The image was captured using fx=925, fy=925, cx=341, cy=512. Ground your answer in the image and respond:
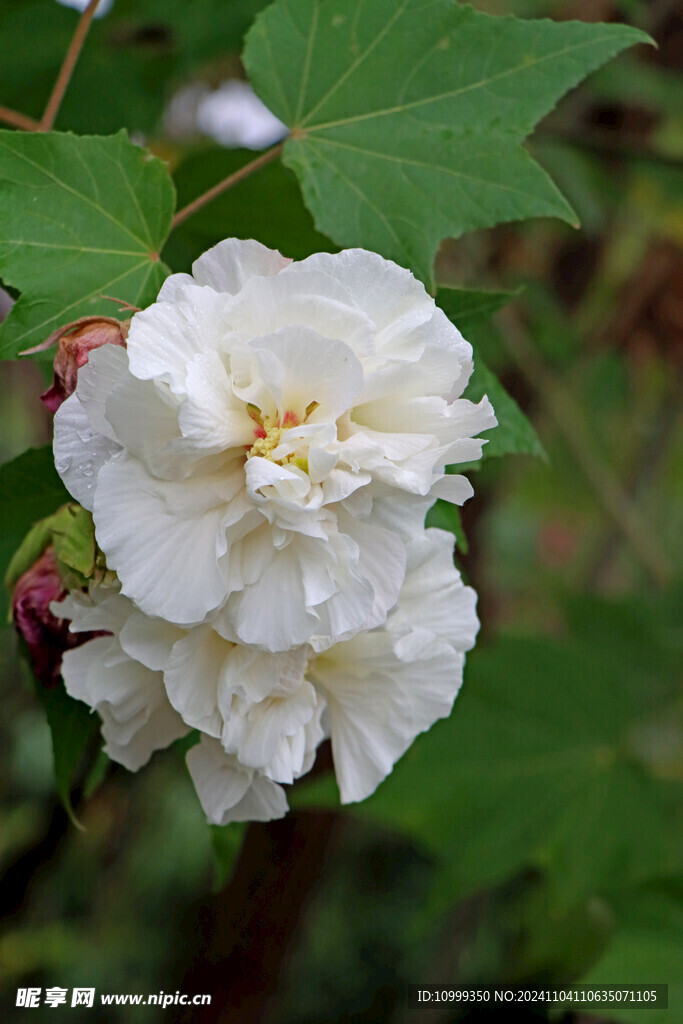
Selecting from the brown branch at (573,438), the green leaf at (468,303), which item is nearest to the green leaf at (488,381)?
the green leaf at (468,303)

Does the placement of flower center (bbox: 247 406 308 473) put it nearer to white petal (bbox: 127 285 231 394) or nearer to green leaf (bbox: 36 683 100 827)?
white petal (bbox: 127 285 231 394)

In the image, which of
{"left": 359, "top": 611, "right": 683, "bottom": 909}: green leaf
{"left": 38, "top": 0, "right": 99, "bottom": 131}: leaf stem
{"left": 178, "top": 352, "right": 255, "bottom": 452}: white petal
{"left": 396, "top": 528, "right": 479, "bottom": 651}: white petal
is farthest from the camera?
{"left": 359, "top": 611, "right": 683, "bottom": 909}: green leaf

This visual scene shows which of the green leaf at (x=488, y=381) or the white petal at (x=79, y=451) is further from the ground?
the white petal at (x=79, y=451)

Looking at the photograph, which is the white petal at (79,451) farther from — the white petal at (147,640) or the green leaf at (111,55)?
the green leaf at (111,55)

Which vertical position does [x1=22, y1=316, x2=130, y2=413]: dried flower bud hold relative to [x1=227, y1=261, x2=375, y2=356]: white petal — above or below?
below

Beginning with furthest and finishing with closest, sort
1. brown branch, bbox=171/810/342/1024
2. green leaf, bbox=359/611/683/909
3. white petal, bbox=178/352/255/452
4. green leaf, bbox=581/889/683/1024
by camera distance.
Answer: brown branch, bbox=171/810/342/1024 < green leaf, bbox=359/611/683/909 < green leaf, bbox=581/889/683/1024 < white petal, bbox=178/352/255/452

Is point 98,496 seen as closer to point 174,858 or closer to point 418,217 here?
point 418,217

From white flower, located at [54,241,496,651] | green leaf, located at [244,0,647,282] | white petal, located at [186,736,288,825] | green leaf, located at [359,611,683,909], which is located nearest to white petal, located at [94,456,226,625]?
white flower, located at [54,241,496,651]
